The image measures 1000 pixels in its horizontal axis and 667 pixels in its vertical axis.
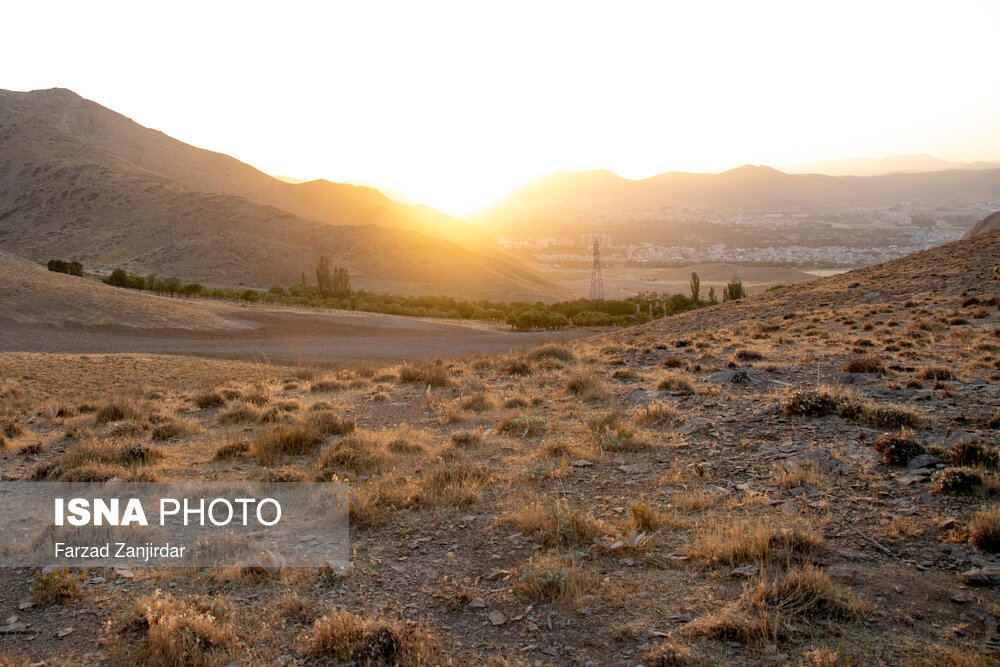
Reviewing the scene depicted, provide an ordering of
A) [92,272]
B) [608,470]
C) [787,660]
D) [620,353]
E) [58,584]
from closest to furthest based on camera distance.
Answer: [787,660]
[58,584]
[608,470]
[620,353]
[92,272]

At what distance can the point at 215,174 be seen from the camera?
Answer: 458ft

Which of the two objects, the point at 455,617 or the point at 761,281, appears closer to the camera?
the point at 455,617

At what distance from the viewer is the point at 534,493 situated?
256 inches

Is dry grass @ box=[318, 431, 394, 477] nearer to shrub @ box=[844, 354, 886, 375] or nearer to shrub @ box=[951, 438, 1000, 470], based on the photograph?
shrub @ box=[951, 438, 1000, 470]

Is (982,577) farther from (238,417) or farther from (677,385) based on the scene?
(238,417)

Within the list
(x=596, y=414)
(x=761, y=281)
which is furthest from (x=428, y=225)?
(x=596, y=414)

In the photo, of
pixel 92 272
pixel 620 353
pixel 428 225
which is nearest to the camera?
pixel 620 353

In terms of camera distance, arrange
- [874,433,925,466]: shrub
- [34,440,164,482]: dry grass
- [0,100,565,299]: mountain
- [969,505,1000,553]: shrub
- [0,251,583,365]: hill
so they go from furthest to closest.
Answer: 1. [0,100,565,299]: mountain
2. [0,251,583,365]: hill
3. [34,440,164,482]: dry grass
4. [874,433,925,466]: shrub
5. [969,505,1000,553]: shrub

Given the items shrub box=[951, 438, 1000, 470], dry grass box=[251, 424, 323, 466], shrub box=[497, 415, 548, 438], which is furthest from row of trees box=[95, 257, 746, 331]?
shrub box=[951, 438, 1000, 470]

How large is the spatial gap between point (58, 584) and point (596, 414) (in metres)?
7.11

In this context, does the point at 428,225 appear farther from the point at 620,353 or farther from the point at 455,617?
the point at 455,617

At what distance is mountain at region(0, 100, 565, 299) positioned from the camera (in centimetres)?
7588

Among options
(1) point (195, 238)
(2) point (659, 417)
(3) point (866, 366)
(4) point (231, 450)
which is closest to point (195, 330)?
(4) point (231, 450)

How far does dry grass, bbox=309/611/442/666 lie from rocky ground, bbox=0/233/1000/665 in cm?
1
